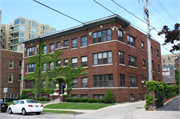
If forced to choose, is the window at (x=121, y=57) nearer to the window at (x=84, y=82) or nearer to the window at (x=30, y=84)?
the window at (x=84, y=82)

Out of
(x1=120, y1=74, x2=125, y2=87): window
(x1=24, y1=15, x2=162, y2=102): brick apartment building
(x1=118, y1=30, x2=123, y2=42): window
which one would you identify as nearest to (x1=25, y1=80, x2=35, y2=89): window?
(x1=24, y1=15, x2=162, y2=102): brick apartment building

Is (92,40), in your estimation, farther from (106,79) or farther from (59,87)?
(59,87)

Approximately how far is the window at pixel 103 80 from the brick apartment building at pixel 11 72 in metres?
21.8

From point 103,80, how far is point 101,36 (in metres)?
6.43

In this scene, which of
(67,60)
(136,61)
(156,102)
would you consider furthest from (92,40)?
(156,102)

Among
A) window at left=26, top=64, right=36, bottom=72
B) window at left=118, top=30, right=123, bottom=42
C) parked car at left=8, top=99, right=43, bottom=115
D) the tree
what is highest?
window at left=118, top=30, right=123, bottom=42

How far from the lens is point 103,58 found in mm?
27641

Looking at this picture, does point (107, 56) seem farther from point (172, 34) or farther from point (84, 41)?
point (172, 34)

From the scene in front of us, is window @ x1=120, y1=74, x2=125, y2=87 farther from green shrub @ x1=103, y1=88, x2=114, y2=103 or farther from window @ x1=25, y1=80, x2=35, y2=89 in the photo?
window @ x1=25, y1=80, x2=35, y2=89

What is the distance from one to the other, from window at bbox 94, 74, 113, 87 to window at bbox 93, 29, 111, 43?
5292 mm

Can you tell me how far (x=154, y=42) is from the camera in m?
40.2

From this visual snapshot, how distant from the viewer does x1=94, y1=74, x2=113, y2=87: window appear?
87.7ft

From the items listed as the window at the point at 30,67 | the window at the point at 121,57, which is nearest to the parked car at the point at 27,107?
the window at the point at 121,57

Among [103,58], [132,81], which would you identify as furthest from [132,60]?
[103,58]
